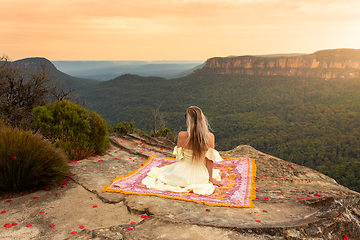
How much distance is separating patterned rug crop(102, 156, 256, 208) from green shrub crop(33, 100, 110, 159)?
1.60 meters

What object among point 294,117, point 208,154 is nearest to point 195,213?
point 208,154

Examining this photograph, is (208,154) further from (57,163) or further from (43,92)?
(43,92)

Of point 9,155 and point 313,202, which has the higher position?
point 9,155

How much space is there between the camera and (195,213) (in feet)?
9.48

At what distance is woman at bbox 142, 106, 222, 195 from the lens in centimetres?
365

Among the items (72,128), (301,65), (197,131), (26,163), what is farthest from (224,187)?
(301,65)

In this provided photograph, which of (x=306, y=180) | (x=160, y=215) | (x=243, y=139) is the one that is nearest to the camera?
(x=160, y=215)

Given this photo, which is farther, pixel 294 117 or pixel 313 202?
pixel 294 117

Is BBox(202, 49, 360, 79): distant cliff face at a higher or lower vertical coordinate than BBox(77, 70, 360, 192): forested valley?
higher

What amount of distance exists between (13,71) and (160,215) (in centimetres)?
1067

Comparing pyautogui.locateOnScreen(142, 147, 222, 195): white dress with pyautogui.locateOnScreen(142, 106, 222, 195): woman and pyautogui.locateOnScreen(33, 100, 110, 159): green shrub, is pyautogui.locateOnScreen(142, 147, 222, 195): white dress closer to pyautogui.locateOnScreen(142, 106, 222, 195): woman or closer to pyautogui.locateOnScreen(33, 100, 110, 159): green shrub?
pyautogui.locateOnScreen(142, 106, 222, 195): woman

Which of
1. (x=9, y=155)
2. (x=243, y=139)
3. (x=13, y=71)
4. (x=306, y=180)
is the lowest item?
(x=243, y=139)

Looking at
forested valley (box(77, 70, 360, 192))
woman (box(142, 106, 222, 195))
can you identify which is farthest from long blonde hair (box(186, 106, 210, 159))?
forested valley (box(77, 70, 360, 192))

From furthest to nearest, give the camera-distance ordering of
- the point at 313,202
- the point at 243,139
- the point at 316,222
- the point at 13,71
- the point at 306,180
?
the point at 243,139
the point at 13,71
the point at 306,180
the point at 313,202
the point at 316,222
